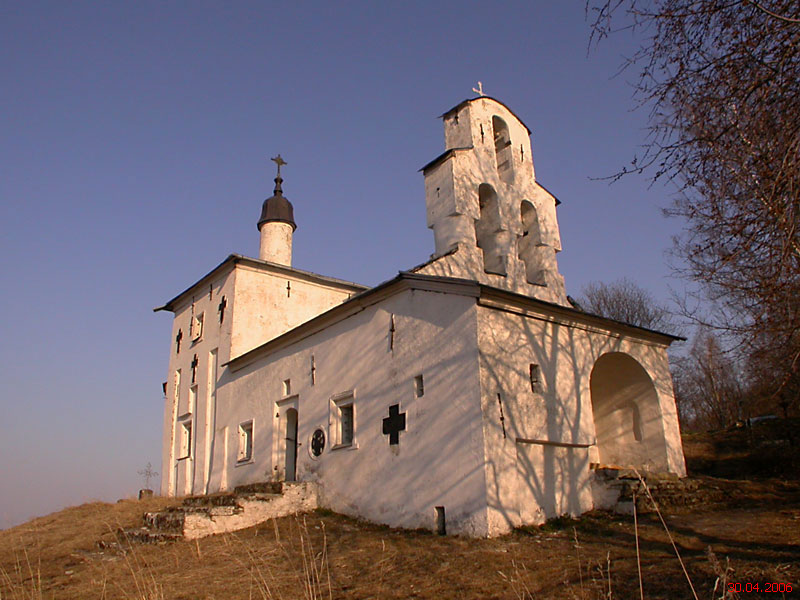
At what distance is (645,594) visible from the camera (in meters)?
5.76

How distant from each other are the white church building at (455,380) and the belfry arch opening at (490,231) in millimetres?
37

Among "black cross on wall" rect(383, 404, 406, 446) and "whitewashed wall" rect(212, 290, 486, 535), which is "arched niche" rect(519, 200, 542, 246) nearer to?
"whitewashed wall" rect(212, 290, 486, 535)

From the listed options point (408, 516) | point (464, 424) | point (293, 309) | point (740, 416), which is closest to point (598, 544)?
point (464, 424)

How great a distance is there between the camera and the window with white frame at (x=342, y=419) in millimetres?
13383

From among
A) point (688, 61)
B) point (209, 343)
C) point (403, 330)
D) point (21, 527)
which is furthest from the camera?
point (209, 343)

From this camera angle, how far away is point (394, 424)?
11844mm

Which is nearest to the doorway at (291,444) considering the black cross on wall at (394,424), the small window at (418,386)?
the black cross on wall at (394,424)

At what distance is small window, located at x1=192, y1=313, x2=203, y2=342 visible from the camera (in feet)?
68.5

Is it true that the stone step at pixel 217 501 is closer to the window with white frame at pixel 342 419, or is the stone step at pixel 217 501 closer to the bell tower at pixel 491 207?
the window with white frame at pixel 342 419

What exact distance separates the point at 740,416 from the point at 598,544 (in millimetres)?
24221

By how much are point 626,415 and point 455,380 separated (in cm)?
559

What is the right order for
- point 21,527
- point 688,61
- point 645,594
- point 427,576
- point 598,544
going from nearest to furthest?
point 688,61 < point 645,594 < point 427,576 < point 598,544 < point 21,527

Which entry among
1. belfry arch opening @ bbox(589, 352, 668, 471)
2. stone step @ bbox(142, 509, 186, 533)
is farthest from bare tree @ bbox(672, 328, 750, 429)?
stone step @ bbox(142, 509, 186, 533)

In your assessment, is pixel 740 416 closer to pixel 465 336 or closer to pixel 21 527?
pixel 465 336
